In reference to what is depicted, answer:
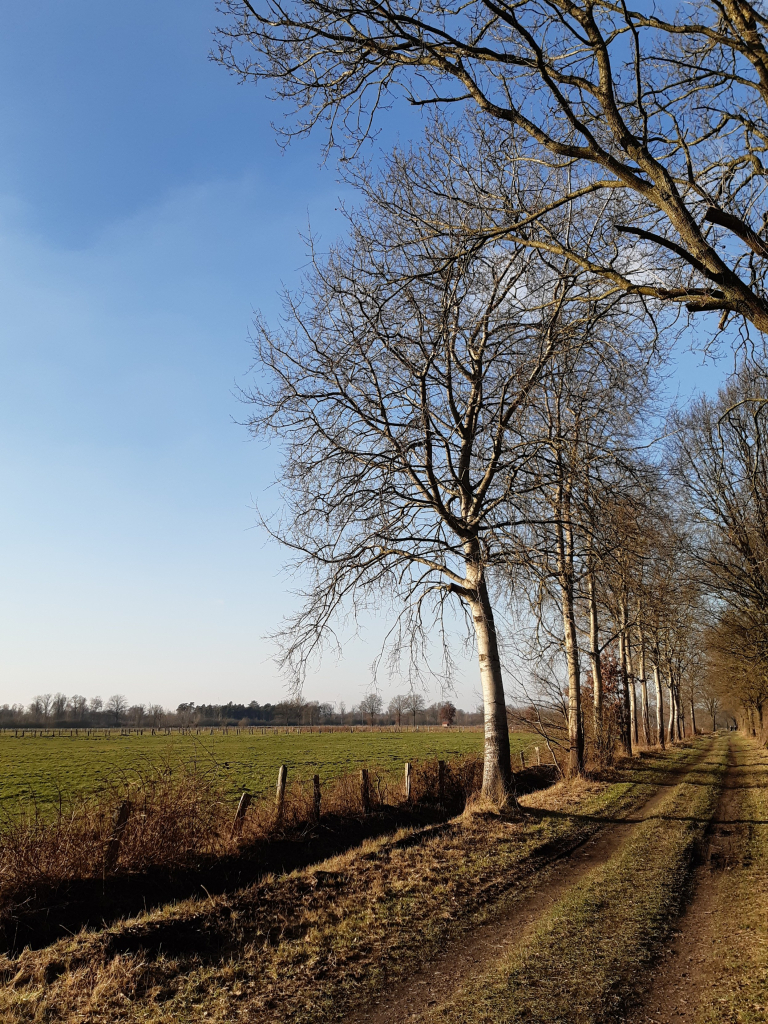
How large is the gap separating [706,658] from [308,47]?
39.3 m

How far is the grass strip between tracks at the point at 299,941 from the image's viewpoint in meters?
4.89

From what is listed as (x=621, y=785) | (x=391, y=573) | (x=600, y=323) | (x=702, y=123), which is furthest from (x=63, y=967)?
(x=621, y=785)

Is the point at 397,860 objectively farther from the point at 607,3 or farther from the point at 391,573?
the point at 607,3

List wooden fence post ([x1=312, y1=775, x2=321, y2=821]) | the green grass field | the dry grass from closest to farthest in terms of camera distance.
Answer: the dry grass < wooden fence post ([x1=312, y1=775, x2=321, y2=821]) < the green grass field

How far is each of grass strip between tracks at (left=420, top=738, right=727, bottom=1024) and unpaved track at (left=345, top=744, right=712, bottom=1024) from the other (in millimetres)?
144

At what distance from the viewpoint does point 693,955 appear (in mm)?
5465

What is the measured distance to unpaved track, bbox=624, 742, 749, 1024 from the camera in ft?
14.7

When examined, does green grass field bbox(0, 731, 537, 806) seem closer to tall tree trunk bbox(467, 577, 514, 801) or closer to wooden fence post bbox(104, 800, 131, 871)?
wooden fence post bbox(104, 800, 131, 871)

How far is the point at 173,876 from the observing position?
30.6ft

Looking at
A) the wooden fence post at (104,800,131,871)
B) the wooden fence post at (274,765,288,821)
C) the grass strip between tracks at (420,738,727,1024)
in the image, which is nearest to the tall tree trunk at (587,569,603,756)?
the grass strip between tracks at (420,738,727,1024)

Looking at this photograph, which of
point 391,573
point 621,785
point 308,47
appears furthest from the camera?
point 621,785

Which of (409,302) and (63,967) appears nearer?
(63,967)

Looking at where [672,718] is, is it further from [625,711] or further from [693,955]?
[693,955]

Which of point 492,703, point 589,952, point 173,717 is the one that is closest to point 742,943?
point 589,952
